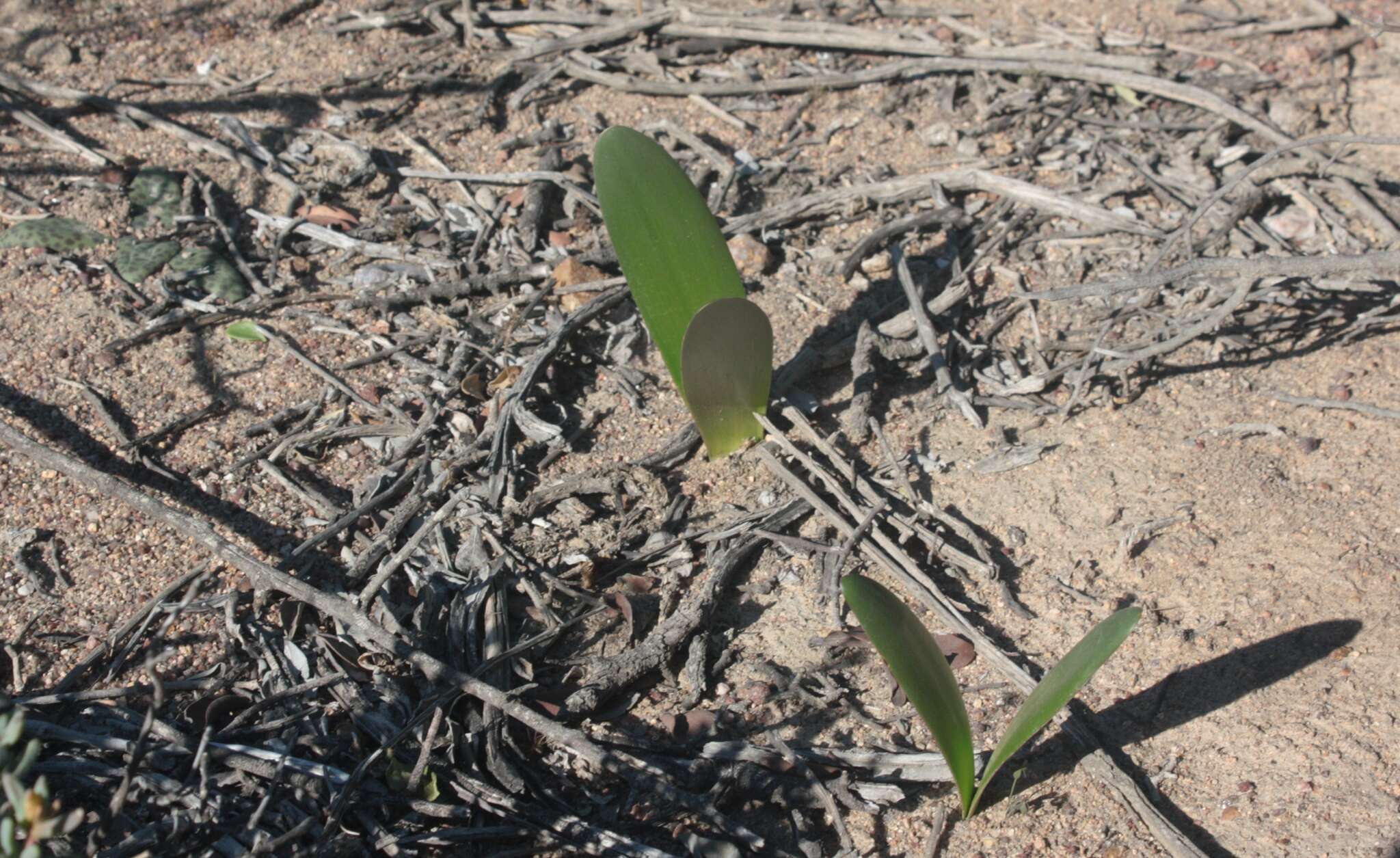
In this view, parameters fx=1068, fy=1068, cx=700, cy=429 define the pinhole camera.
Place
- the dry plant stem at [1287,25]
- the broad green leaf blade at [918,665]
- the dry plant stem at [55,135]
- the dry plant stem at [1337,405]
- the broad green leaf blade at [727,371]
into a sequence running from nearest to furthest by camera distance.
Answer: the broad green leaf blade at [918,665] < the broad green leaf blade at [727,371] < the dry plant stem at [1337,405] < the dry plant stem at [55,135] < the dry plant stem at [1287,25]

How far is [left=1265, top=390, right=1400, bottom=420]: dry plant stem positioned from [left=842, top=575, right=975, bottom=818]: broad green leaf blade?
47.1 inches

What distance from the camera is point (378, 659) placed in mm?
1795

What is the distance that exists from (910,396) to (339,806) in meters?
1.40

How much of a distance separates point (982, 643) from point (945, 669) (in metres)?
0.35

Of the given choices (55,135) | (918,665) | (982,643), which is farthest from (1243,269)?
(55,135)

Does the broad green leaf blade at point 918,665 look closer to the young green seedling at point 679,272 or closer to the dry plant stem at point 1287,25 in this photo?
the young green seedling at point 679,272

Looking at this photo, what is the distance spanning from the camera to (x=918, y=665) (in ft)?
4.84

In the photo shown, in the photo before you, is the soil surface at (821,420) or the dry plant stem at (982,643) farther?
the soil surface at (821,420)

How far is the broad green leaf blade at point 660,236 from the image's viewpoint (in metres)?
1.94

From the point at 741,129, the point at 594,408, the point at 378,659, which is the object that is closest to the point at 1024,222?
the point at 741,129

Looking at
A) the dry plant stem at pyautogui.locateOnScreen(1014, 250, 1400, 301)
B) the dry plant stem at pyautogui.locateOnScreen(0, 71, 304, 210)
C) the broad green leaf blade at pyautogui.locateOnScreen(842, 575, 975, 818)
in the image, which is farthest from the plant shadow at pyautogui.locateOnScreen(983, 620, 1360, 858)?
the dry plant stem at pyautogui.locateOnScreen(0, 71, 304, 210)

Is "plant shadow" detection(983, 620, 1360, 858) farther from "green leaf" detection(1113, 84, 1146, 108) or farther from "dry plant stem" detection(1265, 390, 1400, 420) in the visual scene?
"green leaf" detection(1113, 84, 1146, 108)

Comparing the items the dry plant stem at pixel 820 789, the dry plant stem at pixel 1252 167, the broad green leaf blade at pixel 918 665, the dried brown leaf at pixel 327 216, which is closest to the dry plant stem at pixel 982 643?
the broad green leaf blade at pixel 918 665

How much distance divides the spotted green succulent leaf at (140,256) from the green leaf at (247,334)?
11.1 inches
